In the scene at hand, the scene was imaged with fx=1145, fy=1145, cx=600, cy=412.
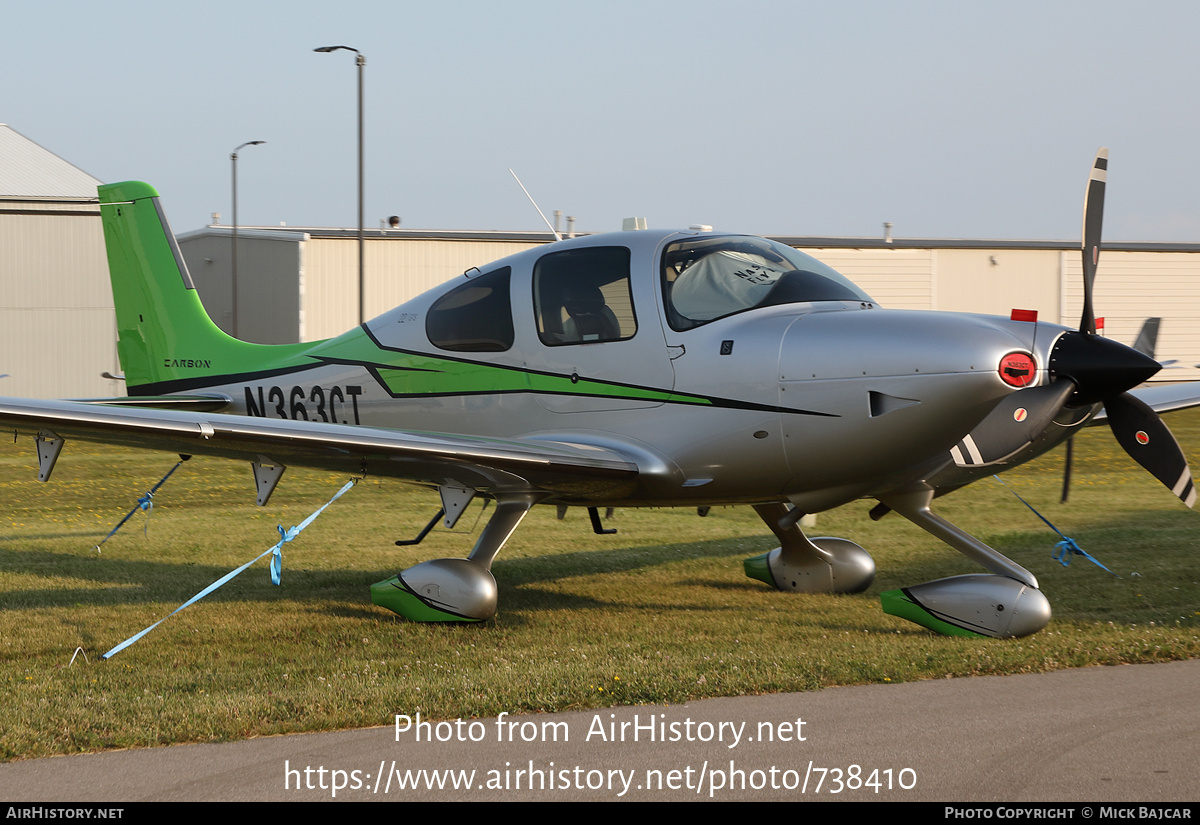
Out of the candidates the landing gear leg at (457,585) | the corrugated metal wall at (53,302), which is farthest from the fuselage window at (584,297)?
the corrugated metal wall at (53,302)

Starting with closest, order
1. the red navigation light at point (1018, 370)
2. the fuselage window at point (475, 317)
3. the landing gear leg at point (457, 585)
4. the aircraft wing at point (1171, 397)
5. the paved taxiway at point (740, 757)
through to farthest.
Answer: the paved taxiway at point (740, 757), the red navigation light at point (1018, 370), the landing gear leg at point (457, 585), the fuselage window at point (475, 317), the aircraft wing at point (1171, 397)

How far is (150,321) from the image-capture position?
10875 mm

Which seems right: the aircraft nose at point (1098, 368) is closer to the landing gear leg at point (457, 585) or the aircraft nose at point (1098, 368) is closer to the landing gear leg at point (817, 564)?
the landing gear leg at point (817, 564)

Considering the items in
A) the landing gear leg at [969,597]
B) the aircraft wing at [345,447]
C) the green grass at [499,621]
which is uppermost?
the aircraft wing at [345,447]

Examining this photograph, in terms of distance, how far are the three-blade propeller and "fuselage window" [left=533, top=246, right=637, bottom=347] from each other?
273 centimetres

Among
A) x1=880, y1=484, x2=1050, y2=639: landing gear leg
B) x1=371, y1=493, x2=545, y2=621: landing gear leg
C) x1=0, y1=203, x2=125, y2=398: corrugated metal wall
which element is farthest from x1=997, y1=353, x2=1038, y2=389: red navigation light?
x1=0, y1=203, x2=125, y2=398: corrugated metal wall

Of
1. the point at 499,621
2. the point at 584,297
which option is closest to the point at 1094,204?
the point at 584,297

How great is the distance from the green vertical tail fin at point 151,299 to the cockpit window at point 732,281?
4.73m

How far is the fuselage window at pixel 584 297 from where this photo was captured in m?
7.71

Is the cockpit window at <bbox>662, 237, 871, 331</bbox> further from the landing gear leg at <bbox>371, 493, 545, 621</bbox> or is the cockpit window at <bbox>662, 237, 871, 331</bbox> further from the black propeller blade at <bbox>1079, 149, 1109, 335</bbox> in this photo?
the landing gear leg at <bbox>371, 493, 545, 621</bbox>

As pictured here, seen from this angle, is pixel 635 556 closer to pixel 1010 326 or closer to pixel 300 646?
pixel 300 646

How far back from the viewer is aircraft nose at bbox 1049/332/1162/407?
258 inches

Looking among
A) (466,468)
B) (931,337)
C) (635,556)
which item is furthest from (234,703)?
(635,556)

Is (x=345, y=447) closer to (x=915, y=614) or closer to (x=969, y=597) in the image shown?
(x=915, y=614)
